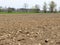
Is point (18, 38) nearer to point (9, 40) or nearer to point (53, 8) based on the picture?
point (9, 40)

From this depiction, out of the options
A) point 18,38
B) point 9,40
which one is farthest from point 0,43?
point 18,38

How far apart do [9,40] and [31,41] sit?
21.3 inches

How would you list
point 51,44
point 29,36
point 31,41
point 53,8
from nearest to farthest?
point 51,44 < point 31,41 < point 29,36 < point 53,8

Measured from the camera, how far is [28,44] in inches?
156

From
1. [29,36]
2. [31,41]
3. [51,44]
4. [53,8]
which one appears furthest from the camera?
[53,8]

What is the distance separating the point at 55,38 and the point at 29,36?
689 mm

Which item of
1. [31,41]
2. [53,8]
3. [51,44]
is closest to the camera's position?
[51,44]

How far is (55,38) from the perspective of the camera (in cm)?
443

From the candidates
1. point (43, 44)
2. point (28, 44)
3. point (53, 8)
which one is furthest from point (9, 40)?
point (53, 8)

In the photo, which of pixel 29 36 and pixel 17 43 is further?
pixel 29 36

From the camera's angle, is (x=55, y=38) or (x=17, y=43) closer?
(x=17, y=43)

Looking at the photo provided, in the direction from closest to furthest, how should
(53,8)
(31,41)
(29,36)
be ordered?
(31,41) < (29,36) < (53,8)

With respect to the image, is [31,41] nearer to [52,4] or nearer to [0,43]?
[0,43]

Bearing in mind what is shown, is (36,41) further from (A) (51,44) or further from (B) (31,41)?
(A) (51,44)
